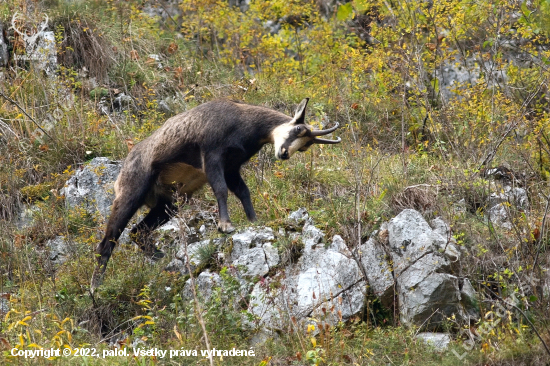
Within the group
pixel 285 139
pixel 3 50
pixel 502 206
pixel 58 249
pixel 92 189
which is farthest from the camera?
pixel 3 50

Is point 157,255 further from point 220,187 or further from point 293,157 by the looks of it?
point 293,157

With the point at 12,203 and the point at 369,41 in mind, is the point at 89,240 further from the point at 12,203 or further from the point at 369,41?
the point at 369,41

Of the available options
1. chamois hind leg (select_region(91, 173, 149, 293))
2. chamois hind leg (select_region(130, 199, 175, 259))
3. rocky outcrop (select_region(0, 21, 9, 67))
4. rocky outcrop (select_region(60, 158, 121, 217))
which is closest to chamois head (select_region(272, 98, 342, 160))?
chamois hind leg (select_region(130, 199, 175, 259))

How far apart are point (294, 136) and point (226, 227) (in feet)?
4.31

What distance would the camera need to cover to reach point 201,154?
7875mm

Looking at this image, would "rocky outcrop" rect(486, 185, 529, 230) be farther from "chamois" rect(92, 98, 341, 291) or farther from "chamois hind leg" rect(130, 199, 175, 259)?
"chamois hind leg" rect(130, 199, 175, 259)

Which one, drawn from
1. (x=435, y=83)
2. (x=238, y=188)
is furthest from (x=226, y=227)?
(x=435, y=83)

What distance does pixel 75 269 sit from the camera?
7.52 m

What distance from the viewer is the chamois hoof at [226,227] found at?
7.45m

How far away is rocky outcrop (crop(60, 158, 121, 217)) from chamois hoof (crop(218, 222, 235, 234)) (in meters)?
2.17

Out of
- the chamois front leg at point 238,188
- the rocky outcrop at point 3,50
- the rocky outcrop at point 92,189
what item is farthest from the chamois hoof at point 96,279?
the rocky outcrop at point 3,50

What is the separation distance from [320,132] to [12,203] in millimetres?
4454

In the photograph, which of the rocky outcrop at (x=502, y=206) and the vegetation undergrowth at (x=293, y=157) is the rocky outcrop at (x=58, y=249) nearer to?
the vegetation undergrowth at (x=293, y=157)

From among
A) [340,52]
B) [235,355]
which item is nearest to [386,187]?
[235,355]
